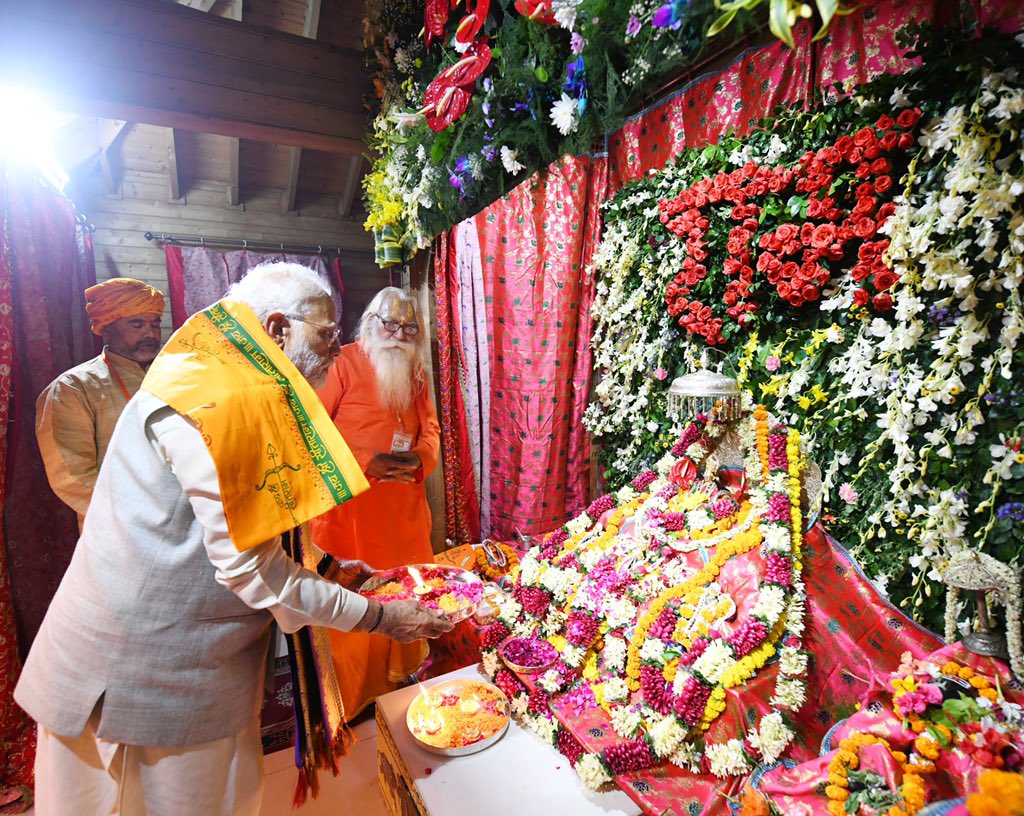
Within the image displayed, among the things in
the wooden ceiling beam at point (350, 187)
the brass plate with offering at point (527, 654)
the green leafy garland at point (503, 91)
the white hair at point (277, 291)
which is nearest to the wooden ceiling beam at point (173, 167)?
the wooden ceiling beam at point (350, 187)

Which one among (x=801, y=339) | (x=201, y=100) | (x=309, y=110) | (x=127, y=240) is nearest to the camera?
(x=801, y=339)

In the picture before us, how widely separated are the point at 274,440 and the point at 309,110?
3.06m

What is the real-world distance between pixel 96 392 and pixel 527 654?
261 cm

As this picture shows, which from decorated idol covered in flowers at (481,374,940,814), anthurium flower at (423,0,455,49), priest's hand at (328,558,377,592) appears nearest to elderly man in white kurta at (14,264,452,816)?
priest's hand at (328,558,377,592)

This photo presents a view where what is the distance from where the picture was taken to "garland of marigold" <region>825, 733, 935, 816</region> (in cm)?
106

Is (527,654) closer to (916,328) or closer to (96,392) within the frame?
(916,328)

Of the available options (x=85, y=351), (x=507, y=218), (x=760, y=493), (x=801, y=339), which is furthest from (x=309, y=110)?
(x=760, y=493)

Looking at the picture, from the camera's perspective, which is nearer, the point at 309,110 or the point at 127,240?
the point at 309,110

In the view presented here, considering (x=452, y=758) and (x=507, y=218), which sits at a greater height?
(x=507, y=218)

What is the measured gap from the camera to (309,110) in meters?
3.46

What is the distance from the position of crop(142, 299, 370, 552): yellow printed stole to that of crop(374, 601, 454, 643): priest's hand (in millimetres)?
426

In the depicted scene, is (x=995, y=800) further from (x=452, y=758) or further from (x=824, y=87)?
(x=824, y=87)

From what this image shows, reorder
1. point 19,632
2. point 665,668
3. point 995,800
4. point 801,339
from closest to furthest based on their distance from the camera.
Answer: point 995,800
point 665,668
point 801,339
point 19,632

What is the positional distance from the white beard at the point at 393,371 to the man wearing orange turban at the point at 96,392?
4.08 ft
